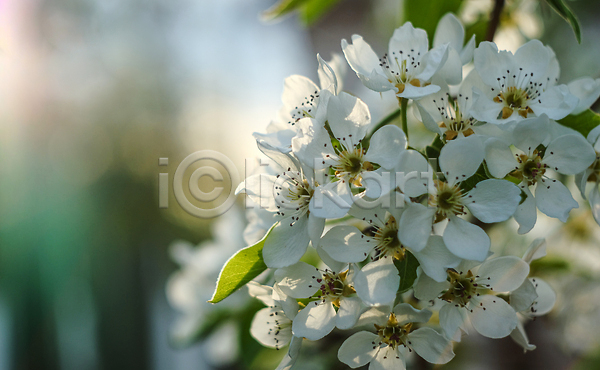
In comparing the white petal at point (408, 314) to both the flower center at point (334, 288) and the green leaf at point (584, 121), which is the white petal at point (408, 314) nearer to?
the flower center at point (334, 288)

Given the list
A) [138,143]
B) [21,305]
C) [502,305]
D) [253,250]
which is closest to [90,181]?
[138,143]

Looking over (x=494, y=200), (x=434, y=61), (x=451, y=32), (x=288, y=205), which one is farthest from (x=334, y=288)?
(x=451, y=32)

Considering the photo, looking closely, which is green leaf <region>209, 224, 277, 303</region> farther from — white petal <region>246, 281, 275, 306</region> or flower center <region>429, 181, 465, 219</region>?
flower center <region>429, 181, 465, 219</region>

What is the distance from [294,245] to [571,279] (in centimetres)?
102

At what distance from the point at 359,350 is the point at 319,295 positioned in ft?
0.29

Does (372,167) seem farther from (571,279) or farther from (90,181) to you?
(90,181)

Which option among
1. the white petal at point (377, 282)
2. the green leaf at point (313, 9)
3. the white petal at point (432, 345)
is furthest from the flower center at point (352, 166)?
the green leaf at point (313, 9)

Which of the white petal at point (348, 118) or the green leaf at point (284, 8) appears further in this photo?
the green leaf at point (284, 8)

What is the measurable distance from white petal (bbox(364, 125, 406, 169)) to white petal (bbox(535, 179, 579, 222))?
0.69 ft

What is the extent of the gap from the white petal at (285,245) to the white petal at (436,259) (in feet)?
0.46

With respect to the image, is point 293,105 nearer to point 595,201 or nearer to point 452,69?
point 452,69

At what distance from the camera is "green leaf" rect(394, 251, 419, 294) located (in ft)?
1.66

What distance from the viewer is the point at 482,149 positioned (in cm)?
48

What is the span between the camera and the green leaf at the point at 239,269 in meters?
0.52
